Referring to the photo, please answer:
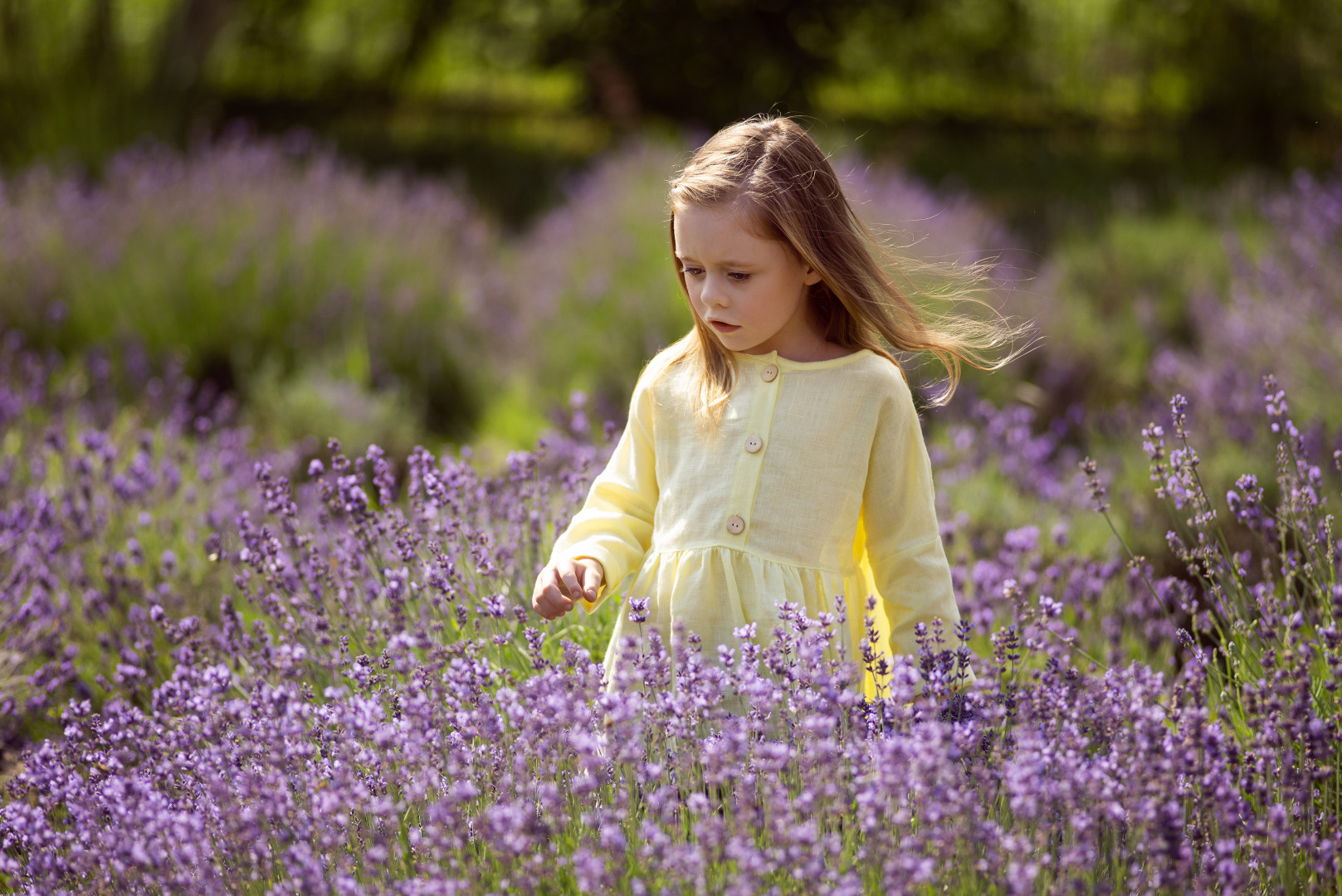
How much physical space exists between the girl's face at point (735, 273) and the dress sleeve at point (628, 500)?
251 millimetres

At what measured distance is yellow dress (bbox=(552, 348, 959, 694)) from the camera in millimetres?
2002

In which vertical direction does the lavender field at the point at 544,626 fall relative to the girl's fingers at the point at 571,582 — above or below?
below

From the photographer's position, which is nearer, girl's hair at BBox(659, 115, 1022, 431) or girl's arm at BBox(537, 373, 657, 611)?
girl's hair at BBox(659, 115, 1022, 431)

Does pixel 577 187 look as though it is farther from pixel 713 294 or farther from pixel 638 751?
pixel 638 751

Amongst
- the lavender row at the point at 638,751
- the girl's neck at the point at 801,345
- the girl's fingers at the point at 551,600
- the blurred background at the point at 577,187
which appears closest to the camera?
the lavender row at the point at 638,751

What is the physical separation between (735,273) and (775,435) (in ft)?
0.97

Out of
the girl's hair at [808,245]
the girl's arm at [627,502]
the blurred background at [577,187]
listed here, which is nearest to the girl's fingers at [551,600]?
the girl's arm at [627,502]

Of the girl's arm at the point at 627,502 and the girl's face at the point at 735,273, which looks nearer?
the girl's face at the point at 735,273

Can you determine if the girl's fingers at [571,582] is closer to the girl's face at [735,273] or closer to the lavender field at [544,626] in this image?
the lavender field at [544,626]

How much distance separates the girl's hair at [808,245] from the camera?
198 cm

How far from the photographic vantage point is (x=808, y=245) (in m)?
2.00

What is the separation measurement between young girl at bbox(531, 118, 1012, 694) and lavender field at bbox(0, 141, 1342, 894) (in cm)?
10

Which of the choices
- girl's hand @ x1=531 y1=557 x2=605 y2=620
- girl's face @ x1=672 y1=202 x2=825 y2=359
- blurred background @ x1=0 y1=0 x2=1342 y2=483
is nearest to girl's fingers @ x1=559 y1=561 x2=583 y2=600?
girl's hand @ x1=531 y1=557 x2=605 y2=620

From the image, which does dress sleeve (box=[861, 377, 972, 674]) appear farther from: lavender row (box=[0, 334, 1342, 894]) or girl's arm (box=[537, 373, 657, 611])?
girl's arm (box=[537, 373, 657, 611])
